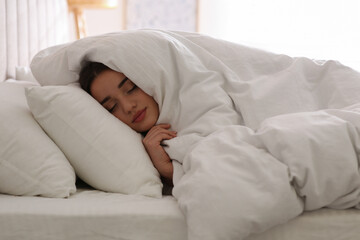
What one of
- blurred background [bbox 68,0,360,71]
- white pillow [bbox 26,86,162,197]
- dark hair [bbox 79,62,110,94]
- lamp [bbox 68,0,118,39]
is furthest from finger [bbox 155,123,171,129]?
blurred background [bbox 68,0,360,71]

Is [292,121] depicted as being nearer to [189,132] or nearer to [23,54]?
[189,132]

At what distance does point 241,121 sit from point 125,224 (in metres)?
0.49

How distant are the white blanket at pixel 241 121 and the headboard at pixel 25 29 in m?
0.30

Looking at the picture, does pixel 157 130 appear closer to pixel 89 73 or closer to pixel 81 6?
pixel 89 73

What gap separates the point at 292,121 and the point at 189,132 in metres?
0.30

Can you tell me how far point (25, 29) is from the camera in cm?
189

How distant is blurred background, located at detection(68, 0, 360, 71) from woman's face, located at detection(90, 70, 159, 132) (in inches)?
74.9

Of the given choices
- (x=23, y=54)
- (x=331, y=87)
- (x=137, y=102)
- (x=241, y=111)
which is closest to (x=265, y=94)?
(x=241, y=111)

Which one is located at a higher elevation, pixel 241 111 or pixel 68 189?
pixel 241 111

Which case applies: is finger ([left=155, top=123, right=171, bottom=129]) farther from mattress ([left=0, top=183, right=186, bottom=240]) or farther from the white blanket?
mattress ([left=0, top=183, right=186, bottom=240])

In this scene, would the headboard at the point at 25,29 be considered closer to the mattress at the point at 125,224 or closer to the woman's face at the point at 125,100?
the woman's face at the point at 125,100

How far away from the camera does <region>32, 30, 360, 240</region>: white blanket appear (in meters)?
0.83

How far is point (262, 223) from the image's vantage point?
807 millimetres

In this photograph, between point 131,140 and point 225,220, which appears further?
point 131,140
